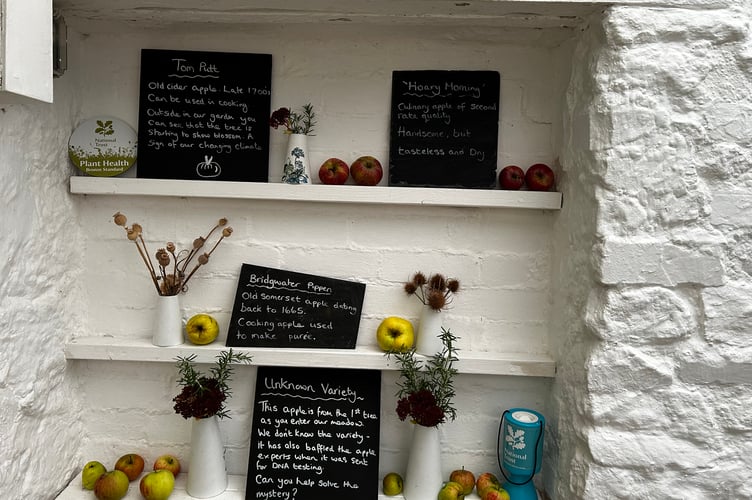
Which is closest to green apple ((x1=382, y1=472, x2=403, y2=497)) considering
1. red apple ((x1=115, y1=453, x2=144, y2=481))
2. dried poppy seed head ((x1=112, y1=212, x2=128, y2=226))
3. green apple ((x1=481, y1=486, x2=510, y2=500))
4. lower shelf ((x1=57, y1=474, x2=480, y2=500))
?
lower shelf ((x1=57, y1=474, x2=480, y2=500))

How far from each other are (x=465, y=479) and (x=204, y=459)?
0.73 m

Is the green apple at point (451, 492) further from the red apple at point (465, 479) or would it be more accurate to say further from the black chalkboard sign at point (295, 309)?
the black chalkboard sign at point (295, 309)

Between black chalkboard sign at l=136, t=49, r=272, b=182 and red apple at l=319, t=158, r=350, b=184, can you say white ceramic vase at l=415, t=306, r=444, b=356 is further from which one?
black chalkboard sign at l=136, t=49, r=272, b=182

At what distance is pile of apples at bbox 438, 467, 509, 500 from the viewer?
4.76 feet

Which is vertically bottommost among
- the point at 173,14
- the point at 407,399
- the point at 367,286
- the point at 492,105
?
the point at 407,399

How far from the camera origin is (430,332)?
149 centimetres

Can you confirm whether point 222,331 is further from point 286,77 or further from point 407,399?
point 286,77

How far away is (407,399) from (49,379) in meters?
0.95

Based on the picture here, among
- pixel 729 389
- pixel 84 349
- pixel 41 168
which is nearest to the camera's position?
pixel 729 389

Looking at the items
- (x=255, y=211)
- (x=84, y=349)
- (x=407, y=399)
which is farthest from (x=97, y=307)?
(x=407, y=399)

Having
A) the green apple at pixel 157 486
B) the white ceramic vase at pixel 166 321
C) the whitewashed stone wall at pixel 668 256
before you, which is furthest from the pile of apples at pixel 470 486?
the white ceramic vase at pixel 166 321

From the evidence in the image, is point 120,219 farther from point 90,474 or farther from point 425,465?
point 425,465

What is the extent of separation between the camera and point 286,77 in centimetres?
154

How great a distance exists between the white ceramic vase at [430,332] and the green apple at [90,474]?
952 mm
